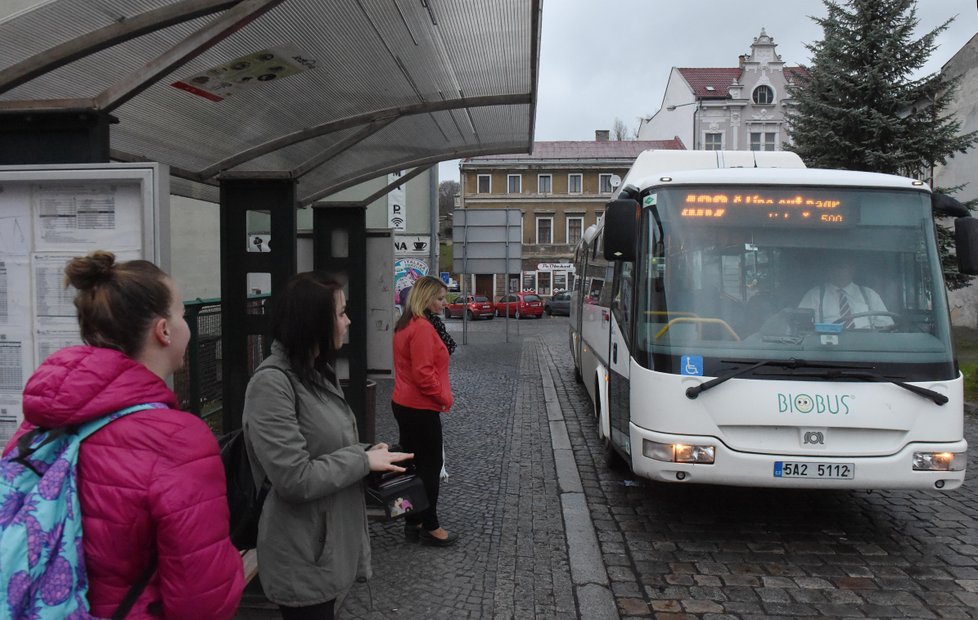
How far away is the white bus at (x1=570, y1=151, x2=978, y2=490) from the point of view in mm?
4664

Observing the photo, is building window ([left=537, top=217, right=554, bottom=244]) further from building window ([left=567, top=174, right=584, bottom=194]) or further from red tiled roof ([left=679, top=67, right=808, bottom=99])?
red tiled roof ([left=679, top=67, right=808, bottom=99])

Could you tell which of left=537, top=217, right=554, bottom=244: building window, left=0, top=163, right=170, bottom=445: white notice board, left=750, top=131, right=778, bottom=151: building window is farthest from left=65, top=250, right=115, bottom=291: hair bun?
left=537, top=217, right=554, bottom=244: building window

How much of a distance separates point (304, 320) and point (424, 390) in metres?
2.35

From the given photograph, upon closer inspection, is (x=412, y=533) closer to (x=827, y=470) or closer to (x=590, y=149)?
(x=827, y=470)

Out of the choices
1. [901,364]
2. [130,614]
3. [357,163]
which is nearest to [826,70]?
[357,163]

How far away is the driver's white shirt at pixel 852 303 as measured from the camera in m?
4.96

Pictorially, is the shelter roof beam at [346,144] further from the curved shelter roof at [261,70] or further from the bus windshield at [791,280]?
the bus windshield at [791,280]

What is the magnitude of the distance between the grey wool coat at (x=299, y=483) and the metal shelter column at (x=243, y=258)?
2.42 metres

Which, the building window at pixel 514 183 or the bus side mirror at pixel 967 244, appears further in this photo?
the building window at pixel 514 183

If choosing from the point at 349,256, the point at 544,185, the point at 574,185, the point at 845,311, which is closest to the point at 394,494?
the point at 845,311

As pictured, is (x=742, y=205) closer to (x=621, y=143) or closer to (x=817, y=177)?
(x=817, y=177)

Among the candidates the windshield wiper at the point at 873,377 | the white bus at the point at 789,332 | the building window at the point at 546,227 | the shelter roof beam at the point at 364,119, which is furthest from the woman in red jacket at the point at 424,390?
the building window at the point at 546,227

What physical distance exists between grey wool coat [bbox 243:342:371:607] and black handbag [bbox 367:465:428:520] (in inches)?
6.9

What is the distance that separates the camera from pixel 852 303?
5.01m
